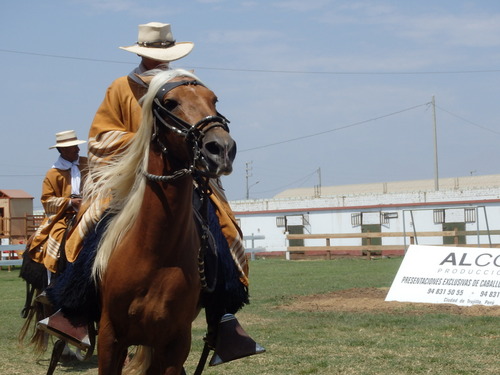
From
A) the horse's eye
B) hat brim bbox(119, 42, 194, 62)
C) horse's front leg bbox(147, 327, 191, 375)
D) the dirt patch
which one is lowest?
the dirt patch

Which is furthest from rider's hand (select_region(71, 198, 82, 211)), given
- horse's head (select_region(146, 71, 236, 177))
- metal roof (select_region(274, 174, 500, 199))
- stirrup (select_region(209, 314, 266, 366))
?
metal roof (select_region(274, 174, 500, 199))

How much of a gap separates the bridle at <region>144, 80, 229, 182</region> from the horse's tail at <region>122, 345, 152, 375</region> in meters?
1.53

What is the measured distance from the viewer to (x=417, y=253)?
578 inches

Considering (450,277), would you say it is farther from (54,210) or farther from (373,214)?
(373,214)

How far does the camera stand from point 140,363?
5988mm

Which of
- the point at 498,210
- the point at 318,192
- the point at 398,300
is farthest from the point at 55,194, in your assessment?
the point at 318,192

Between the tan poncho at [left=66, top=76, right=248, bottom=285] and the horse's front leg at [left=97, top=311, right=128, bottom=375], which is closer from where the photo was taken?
the horse's front leg at [left=97, top=311, right=128, bottom=375]

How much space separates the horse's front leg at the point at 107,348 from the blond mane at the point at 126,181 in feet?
1.08

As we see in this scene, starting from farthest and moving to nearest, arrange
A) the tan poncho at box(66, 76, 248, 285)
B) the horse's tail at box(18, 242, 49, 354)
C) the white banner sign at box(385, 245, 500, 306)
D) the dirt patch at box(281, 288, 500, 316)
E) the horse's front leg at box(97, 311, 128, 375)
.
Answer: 1. the white banner sign at box(385, 245, 500, 306)
2. the dirt patch at box(281, 288, 500, 316)
3. the horse's tail at box(18, 242, 49, 354)
4. the tan poncho at box(66, 76, 248, 285)
5. the horse's front leg at box(97, 311, 128, 375)

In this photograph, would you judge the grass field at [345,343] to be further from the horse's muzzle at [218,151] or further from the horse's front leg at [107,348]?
the horse's muzzle at [218,151]

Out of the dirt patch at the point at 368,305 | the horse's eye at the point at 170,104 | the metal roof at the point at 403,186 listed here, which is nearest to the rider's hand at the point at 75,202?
the horse's eye at the point at 170,104

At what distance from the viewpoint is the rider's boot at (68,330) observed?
5.48 m

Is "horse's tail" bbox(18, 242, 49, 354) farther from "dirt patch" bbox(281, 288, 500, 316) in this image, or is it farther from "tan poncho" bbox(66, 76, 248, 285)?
"dirt patch" bbox(281, 288, 500, 316)

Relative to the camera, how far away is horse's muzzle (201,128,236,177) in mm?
4211
